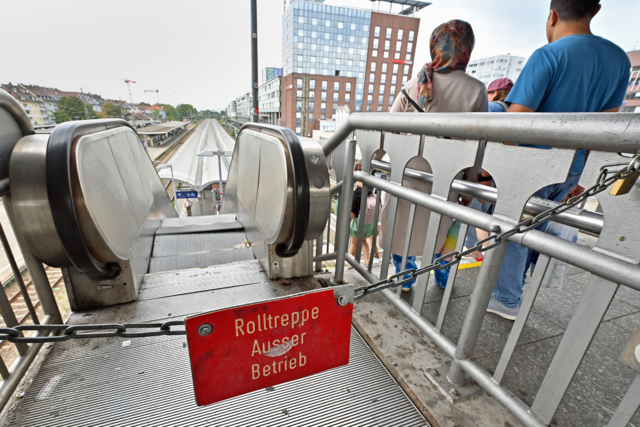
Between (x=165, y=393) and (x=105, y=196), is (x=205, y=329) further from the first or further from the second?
(x=105, y=196)

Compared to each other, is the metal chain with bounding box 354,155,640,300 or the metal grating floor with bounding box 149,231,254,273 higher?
the metal chain with bounding box 354,155,640,300

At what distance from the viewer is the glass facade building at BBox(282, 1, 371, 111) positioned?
5500 cm

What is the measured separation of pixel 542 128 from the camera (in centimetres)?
110

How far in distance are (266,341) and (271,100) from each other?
67.6m

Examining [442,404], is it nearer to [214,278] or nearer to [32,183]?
[214,278]

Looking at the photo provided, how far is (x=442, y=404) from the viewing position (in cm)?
164

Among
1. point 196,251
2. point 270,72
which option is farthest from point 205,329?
point 270,72

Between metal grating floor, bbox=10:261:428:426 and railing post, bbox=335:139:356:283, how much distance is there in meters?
0.69

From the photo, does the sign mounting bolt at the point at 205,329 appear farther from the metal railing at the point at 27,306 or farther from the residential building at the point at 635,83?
the residential building at the point at 635,83

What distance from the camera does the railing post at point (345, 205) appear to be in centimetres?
231

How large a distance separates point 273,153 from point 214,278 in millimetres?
1291

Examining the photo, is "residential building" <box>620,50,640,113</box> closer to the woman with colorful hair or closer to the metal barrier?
the woman with colorful hair

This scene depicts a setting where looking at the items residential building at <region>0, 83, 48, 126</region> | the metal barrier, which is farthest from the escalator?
the metal barrier

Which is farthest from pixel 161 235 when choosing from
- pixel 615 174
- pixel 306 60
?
pixel 306 60
